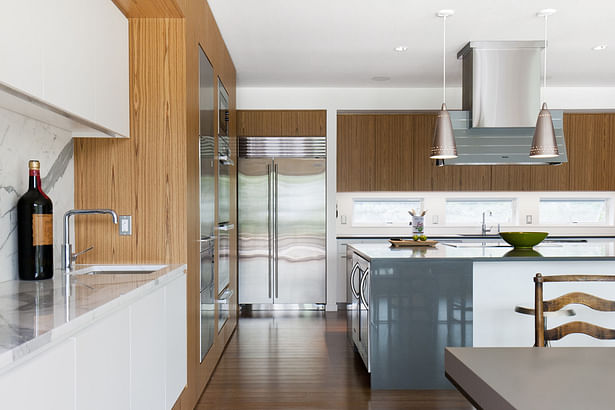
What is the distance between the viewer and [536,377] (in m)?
1.05

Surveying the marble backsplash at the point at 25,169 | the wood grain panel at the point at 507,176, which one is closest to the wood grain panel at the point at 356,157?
the wood grain panel at the point at 507,176

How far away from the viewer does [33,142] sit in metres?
2.28

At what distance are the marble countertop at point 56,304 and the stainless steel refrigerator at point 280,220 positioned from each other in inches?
130

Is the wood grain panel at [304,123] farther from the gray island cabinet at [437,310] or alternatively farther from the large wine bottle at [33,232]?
the large wine bottle at [33,232]

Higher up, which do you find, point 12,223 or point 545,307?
point 12,223

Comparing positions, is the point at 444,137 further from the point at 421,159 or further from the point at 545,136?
the point at 421,159

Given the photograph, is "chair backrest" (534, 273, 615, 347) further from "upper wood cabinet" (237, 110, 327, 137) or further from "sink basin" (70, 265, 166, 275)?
"upper wood cabinet" (237, 110, 327, 137)

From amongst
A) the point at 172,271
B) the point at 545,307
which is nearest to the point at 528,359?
the point at 545,307

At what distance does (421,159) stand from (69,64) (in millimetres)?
4660

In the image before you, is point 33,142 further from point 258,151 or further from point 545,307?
point 258,151

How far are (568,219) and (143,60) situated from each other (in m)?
5.80

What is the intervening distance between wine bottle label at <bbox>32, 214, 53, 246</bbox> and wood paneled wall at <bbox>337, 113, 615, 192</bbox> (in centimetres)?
409

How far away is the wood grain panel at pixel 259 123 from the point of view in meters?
5.79

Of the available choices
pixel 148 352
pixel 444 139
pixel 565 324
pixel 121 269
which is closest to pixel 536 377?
pixel 565 324
